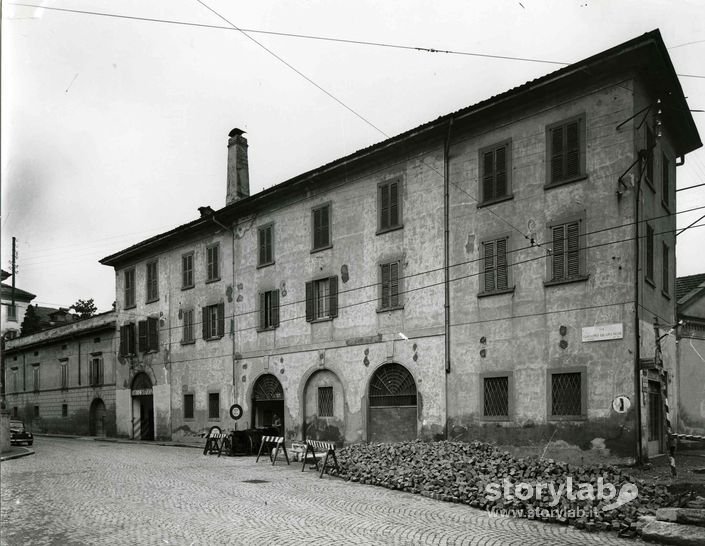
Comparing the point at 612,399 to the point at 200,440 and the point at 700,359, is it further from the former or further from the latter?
the point at 200,440

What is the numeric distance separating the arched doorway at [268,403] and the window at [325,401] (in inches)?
83.9

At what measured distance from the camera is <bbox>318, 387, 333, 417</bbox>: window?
891 inches

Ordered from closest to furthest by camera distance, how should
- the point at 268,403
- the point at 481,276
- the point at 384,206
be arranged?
the point at 481,276 → the point at 384,206 → the point at 268,403

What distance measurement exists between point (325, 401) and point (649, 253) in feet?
37.4

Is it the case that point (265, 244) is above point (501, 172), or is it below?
below

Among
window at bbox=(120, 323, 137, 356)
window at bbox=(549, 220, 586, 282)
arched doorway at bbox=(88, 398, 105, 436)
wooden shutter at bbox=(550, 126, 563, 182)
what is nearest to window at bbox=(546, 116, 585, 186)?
wooden shutter at bbox=(550, 126, 563, 182)

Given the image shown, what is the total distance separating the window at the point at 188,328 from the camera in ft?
95.9

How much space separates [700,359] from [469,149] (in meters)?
10.5

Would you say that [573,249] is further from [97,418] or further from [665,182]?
[97,418]

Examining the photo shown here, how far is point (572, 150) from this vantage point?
16.8 m

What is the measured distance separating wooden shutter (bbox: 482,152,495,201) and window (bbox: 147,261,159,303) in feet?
61.4

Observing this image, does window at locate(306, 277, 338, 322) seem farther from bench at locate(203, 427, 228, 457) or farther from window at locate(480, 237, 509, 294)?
window at locate(480, 237, 509, 294)

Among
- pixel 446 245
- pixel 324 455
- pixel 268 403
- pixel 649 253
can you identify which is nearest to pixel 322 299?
pixel 268 403

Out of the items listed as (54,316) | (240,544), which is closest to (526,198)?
(240,544)
